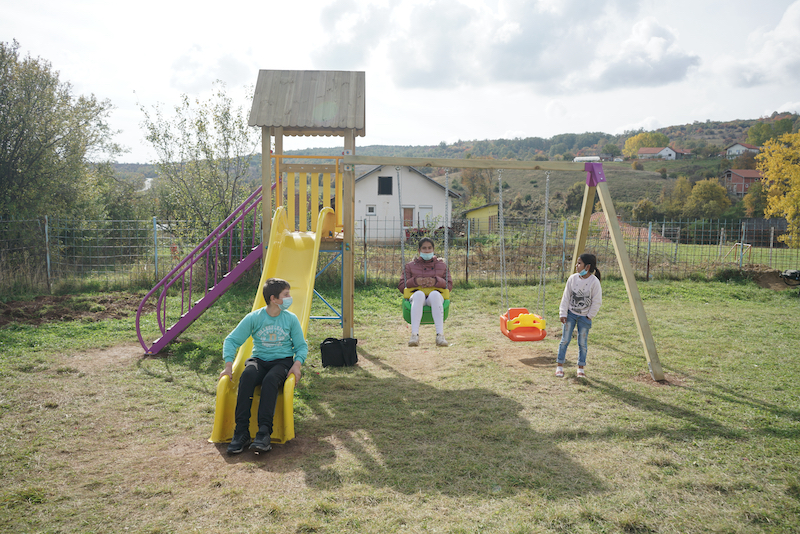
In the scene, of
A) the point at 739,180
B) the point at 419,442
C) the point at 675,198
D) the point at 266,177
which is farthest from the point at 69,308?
the point at 739,180

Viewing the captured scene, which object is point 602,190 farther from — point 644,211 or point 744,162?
point 744,162

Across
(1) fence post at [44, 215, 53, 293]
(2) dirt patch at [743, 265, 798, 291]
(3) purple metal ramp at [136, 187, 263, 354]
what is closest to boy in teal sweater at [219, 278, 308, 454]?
(3) purple metal ramp at [136, 187, 263, 354]

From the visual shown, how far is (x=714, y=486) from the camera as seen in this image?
3852 mm

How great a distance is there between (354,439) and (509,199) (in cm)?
6903

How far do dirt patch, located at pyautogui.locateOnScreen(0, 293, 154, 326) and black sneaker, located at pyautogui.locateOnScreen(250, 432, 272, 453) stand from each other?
6892 millimetres

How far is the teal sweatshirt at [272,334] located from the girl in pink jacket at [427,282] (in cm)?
207

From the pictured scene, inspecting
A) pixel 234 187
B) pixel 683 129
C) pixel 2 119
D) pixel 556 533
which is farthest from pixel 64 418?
pixel 683 129

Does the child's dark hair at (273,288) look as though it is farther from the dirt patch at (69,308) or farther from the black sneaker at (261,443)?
the dirt patch at (69,308)

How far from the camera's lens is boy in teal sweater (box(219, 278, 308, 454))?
4570 millimetres

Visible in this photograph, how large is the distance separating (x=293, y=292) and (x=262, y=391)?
7.15 ft

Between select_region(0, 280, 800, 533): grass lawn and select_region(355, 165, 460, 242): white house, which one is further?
select_region(355, 165, 460, 242): white house

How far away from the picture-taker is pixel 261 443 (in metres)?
4.40

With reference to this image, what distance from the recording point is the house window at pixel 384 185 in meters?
44.1

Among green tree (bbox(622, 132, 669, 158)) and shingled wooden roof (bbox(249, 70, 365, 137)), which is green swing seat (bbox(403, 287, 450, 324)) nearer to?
shingled wooden roof (bbox(249, 70, 365, 137))
